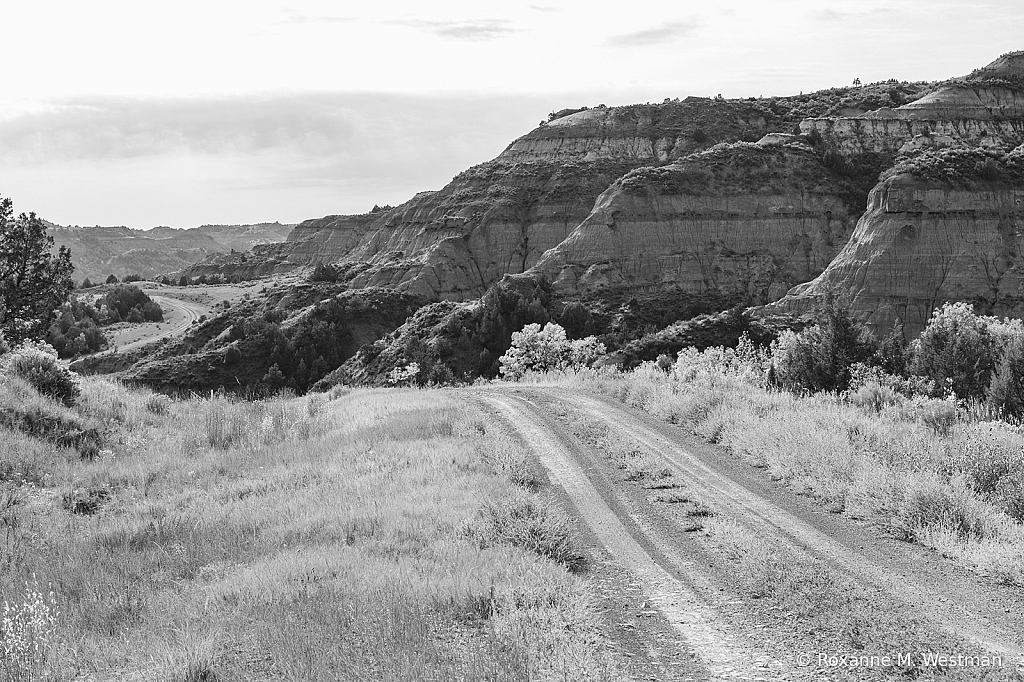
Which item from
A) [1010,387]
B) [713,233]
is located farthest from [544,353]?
[713,233]

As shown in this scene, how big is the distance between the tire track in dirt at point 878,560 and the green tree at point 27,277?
60.8 feet

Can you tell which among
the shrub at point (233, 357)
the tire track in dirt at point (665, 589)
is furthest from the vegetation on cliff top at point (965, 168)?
the tire track in dirt at point (665, 589)

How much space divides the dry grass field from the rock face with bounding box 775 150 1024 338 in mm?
54588

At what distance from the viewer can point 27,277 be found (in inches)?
840

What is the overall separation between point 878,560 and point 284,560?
18.4ft

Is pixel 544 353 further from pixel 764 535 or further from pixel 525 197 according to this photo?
pixel 525 197

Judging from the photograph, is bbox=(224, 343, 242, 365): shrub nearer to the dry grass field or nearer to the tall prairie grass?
the dry grass field

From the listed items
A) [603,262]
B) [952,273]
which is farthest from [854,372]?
[603,262]

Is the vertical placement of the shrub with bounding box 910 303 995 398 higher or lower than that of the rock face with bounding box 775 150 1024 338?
lower

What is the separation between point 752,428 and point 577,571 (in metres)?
5.74

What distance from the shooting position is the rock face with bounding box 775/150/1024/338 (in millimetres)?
59250

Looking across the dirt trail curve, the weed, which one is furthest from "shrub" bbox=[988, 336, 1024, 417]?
the weed

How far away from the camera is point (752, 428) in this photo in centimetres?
1185

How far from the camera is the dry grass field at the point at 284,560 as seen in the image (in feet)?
17.8
